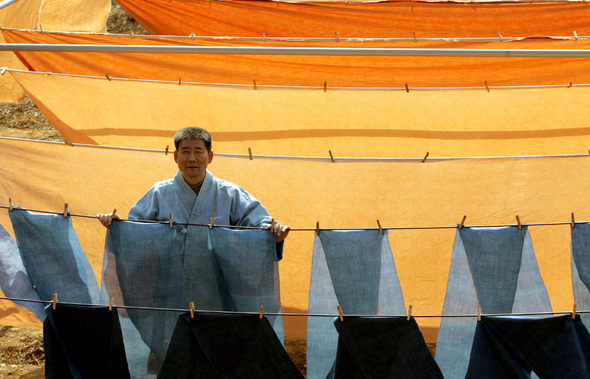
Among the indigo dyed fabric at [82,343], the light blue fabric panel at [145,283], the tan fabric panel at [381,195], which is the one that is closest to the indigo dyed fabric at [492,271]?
the tan fabric panel at [381,195]

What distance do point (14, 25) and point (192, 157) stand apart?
141 inches

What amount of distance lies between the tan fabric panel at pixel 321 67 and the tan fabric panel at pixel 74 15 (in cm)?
119

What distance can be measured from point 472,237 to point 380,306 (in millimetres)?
431

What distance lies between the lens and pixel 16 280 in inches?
116

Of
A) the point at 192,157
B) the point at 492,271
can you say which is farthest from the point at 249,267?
the point at 492,271

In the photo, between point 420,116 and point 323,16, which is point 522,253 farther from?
→ point 323,16

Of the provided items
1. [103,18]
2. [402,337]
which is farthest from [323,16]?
[402,337]

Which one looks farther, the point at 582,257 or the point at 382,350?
the point at 582,257

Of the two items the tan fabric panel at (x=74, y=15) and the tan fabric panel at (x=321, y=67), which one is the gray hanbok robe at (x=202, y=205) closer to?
the tan fabric panel at (x=321, y=67)

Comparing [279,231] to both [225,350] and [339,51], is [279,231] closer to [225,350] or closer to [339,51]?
[225,350]

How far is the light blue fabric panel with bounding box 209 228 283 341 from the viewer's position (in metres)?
2.81

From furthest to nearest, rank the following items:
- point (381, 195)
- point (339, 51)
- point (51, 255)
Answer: point (339, 51), point (381, 195), point (51, 255)

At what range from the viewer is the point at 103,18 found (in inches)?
266

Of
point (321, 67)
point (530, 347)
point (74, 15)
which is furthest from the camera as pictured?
point (74, 15)
